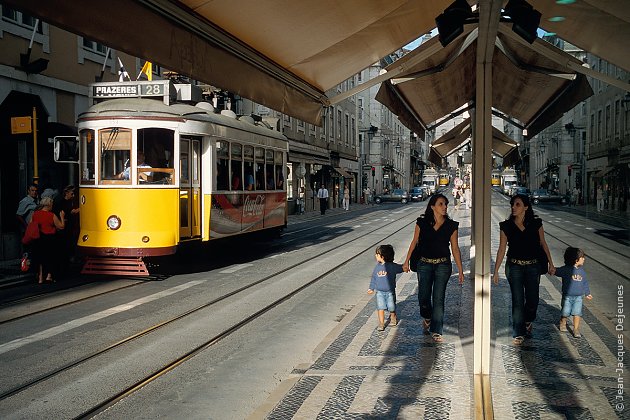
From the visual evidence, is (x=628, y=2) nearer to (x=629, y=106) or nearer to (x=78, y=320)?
(x=78, y=320)

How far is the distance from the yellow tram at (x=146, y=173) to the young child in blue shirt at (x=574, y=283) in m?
7.99

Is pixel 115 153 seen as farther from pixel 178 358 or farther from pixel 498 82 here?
pixel 498 82

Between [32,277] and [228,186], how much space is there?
15.4 ft

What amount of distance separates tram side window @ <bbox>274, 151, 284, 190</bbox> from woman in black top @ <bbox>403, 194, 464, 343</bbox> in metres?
11.8

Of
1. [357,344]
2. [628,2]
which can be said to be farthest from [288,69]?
[357,344]

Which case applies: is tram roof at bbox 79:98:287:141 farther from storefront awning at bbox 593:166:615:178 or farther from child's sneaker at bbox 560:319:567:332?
storefront awning at bbox 593:166:615:178

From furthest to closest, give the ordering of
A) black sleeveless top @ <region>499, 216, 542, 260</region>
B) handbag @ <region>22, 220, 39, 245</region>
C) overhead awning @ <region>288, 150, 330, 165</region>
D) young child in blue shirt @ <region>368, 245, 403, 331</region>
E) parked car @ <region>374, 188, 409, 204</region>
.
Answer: parked car @ <region>374, 188, 409, 204</region> < overhead awning @ <region>288, 150, 330, 165</region> < handbag @ <region>22, 220, 39, 245</region> < young child in blue shirt @ <region>368, 245, 403, 331</region> < black sleeveless top @ <region>499, 216, 542, 260</region>

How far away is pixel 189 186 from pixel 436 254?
7.74 meters

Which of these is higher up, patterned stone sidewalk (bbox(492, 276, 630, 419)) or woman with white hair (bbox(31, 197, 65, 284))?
woman with white hair (bbox(31, 197, 65, 284))

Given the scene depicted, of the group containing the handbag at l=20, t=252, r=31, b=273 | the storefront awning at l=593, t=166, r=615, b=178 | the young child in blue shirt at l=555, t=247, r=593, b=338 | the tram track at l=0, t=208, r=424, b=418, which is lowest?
the tram track at l=0, t=208, r=424, b=418

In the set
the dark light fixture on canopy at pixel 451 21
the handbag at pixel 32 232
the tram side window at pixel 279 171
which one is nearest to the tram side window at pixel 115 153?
the handbag at pixel 32 232

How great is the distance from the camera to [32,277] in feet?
44.7

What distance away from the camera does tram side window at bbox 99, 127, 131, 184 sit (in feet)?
43.2

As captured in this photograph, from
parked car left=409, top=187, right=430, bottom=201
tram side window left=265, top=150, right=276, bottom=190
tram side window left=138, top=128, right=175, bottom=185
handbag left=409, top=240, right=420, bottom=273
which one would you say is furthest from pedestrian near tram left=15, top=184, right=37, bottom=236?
parked car left=409, top=187, right=430, bottom=201
